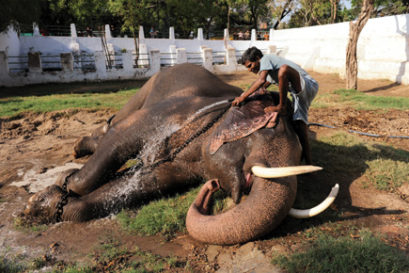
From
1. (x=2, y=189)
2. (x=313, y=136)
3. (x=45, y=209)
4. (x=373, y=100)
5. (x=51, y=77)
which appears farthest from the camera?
(x=51, y=77)

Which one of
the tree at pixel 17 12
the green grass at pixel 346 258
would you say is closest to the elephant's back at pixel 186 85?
the green grass at pixel 346 258

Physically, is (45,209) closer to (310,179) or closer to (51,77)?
(310,179)

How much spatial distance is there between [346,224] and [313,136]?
9.34ft

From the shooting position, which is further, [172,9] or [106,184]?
[172,9]

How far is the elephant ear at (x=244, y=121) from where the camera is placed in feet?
10.6

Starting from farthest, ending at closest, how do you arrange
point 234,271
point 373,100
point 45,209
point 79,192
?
point 373,100
point 79,192
point 45,209
point 234,271

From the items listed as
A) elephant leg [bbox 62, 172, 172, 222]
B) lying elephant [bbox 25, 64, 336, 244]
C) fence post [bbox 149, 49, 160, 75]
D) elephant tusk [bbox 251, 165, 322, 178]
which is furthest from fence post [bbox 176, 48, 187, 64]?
elephant tusk [bbox 251, 165, 322, 178]

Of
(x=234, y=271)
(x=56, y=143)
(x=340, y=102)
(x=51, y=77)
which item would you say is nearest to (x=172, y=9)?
(x=51, y=77)

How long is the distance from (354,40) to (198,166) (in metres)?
10.2

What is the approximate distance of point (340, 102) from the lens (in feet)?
30.6

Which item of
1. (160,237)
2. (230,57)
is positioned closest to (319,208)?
(160,237)

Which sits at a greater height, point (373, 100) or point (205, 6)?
point (205, 6)

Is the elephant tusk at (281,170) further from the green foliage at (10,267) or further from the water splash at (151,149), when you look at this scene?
the green foliage at (10,267)

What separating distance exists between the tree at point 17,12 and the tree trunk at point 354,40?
12.7 meters
